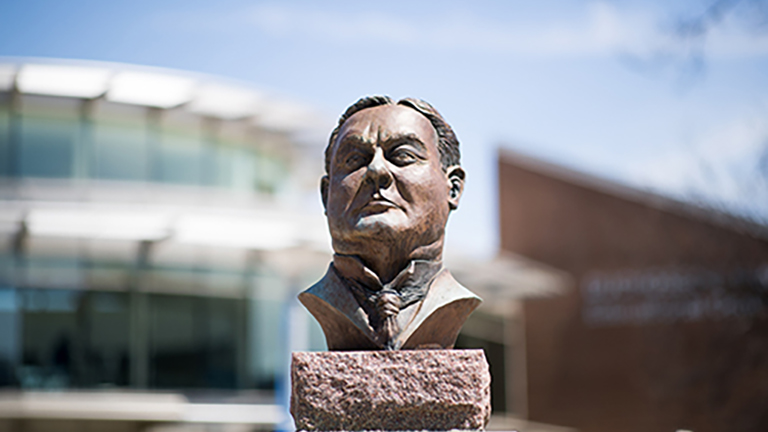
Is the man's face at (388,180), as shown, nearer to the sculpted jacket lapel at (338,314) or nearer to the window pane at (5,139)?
the sculpted jacket lapel at (338,314)

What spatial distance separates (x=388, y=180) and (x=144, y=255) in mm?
13971

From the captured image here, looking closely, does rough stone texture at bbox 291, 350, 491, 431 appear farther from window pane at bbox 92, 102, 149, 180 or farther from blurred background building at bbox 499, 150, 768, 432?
window pane at bbox 92, 102, 149, 180

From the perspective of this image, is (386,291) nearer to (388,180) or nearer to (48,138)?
(388,180)

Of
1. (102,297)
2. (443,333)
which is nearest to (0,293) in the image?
(102,297)

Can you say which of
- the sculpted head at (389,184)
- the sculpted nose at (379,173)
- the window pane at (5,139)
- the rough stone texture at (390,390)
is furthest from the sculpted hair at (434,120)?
the window pane at (5,139)

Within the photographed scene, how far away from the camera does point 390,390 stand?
4234 millimetres

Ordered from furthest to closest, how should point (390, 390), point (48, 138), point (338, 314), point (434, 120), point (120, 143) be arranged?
1. point (120, 143)
2. point (48, 138)
3. point (434, 120)
4. point (338, 314)
5. point (390, 390)

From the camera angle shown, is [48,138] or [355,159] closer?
[355,159]

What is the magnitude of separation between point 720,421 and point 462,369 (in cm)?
1733

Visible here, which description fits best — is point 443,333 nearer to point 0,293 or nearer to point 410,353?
point 410,353

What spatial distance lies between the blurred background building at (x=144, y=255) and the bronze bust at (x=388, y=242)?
481 inches

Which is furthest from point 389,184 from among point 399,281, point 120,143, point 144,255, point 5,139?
point 5,139

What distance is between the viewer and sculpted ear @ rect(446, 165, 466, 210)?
15.6 feet

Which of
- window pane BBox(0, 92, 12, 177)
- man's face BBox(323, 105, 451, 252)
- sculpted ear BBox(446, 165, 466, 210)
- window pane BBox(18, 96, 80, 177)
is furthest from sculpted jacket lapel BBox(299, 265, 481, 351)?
window pane BBox(0, 92, 12, 177)
